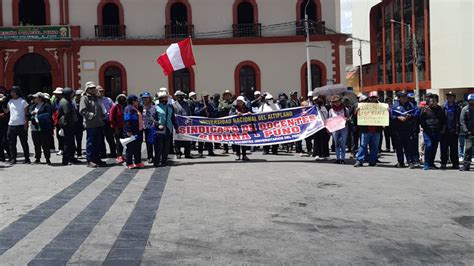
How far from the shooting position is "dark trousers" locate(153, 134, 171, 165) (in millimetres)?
13109

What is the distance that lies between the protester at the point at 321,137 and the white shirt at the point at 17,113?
6826mm

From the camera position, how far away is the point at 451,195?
960 centimetres

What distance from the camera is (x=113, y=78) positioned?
3341 cm

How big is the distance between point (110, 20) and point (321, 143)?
73.3ft

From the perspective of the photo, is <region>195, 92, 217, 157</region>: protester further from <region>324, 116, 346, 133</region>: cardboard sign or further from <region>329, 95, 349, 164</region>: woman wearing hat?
<region>329, 95, 349, 164</region>: woman wearing hat

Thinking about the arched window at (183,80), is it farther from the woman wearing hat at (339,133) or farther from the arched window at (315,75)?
the woman wearing hat at (339,133)

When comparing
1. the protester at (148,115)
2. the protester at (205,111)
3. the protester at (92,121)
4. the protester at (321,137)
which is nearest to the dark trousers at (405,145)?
the protester at (321,137)

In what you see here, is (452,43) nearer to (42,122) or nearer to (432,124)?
(432,124)

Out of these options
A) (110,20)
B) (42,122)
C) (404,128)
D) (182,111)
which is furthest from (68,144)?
(110,20)

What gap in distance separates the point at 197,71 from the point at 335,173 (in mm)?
22462

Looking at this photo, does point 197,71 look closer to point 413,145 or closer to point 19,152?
point 19,152

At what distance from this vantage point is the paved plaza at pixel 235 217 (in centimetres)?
617

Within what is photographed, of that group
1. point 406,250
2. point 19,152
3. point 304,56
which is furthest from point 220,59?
point 406,250

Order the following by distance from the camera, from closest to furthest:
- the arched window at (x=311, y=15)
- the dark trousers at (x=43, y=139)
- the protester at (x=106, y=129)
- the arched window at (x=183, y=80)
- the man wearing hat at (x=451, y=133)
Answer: the man wearing hat at (x=451, y=133) < the dark trousers at (x=43, y=139) < the protester at (x=106, y=129) < the arched window at (x=183, y=80) < the arched window at (x=311, y=15)
